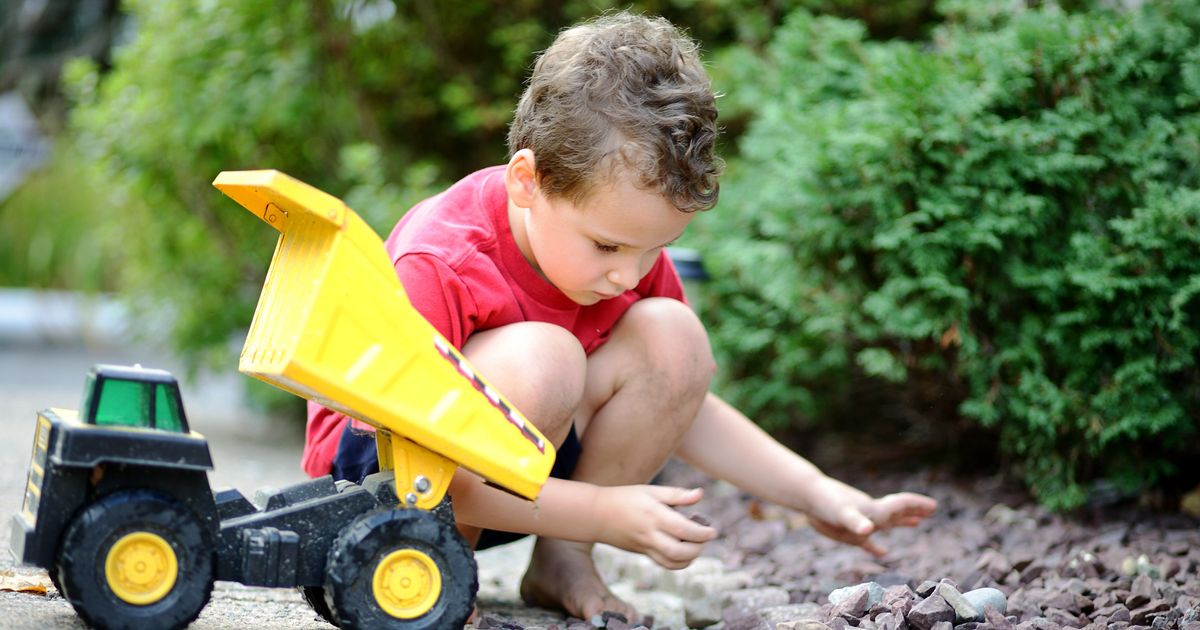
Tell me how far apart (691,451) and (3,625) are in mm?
1380

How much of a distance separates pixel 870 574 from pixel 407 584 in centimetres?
129

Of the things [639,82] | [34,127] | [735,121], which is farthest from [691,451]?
[34,127]

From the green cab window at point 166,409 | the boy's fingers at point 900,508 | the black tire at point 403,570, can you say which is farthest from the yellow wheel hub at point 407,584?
the boy's fingers at point 900,508

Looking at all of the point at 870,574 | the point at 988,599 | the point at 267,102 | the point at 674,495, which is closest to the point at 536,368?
the point at 674,495

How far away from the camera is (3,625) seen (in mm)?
1515

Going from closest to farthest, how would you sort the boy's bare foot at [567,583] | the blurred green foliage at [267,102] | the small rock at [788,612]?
the small rock at [788,612]
the boy's bare foot at [567,583]
the blurred green foliage at [267,102]

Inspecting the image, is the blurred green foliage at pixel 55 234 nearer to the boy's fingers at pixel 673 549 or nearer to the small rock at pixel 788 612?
the small rock at pixel 788 612

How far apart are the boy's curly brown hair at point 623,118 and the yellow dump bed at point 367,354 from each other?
0.46 metres

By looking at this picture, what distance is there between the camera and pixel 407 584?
155 cm

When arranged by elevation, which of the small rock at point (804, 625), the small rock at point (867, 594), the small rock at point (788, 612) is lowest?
the small rock at point (788, 612)

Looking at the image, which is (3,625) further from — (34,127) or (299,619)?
(34,127)

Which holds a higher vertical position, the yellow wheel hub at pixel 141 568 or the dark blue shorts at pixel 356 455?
the yellow wheel hub at pixel 141 568

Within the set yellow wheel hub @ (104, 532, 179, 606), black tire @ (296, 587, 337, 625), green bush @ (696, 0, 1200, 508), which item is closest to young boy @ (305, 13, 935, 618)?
black tire @ (296, 587, 337, 625)

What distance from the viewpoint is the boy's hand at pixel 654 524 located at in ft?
5.99
